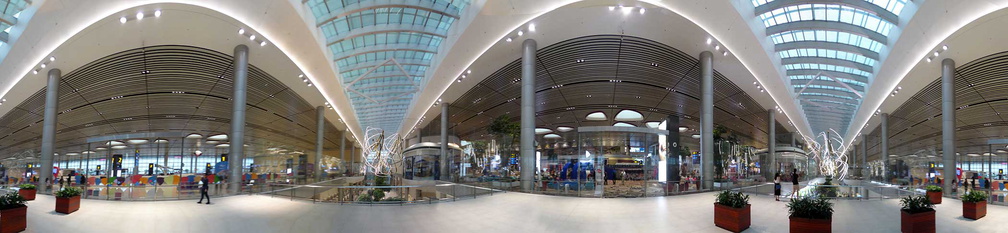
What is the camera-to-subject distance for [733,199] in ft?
32.4

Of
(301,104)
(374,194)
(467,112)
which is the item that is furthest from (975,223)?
(301,104)

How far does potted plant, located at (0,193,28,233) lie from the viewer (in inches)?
360

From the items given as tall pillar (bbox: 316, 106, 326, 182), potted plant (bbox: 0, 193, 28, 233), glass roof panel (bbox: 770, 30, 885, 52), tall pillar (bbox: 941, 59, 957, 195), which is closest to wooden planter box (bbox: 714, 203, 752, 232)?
potted plant (bbox: 0, 193, 28, 233)

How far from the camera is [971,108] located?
3581 cm

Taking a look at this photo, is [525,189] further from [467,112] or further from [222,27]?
[467,112]

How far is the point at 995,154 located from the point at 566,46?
23.1 metres

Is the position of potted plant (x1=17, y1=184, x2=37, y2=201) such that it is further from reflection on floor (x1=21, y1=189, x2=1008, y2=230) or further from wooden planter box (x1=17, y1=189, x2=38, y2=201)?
reflection on floor (x1=21, y1=189, x2=1008, y2=230)

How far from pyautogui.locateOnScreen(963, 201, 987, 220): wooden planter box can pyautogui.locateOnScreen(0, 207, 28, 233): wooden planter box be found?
19.3 metres

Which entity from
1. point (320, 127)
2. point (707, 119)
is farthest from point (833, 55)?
point (320, 127)

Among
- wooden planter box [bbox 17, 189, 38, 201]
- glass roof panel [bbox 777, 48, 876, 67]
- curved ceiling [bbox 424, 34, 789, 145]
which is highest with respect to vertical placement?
glass roof panel [bbox 777, 48, 876, 67]

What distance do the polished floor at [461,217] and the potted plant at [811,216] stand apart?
1.13 metres

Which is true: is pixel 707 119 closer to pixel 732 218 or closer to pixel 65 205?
pixel 732 218

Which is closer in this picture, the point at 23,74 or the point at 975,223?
the point at 975,223

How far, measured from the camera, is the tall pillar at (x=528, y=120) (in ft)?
65.8
